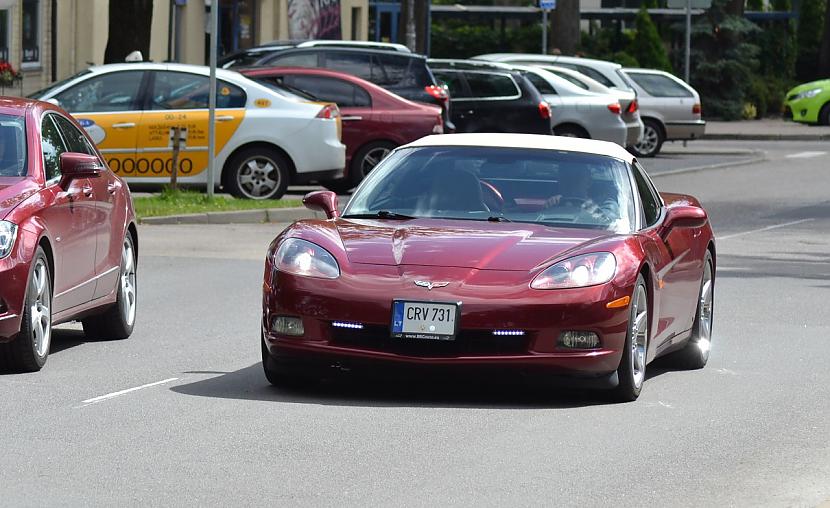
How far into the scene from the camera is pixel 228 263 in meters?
17.0

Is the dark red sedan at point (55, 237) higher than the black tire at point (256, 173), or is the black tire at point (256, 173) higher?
the dark red sedan at point (55, 237)

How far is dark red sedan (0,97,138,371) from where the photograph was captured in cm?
970

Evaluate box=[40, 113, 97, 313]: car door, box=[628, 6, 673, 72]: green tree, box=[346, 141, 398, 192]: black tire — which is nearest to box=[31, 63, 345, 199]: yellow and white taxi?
box=[346, 141, 398, 192]: black tire

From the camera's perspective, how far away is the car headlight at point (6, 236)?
9602mm

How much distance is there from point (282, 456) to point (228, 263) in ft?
31.4

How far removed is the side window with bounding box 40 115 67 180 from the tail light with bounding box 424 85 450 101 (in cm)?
1599

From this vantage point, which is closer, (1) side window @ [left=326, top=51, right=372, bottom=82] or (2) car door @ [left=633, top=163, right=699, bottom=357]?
(2) car door @ [left=633, top=163, right=699, bottom=357]

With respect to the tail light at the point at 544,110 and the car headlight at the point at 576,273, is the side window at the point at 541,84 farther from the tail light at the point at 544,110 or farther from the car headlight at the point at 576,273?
the car headlight at the point at 576,273

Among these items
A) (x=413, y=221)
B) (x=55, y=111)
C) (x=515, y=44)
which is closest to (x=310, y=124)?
(x=55, y=111)

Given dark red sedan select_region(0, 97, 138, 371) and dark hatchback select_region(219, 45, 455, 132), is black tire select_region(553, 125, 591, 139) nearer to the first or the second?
dark hatchback select_region(219, 45, 455, 132)

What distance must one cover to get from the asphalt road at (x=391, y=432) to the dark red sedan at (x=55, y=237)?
219mm

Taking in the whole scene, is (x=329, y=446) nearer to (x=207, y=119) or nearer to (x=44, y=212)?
(x=44, y=212)

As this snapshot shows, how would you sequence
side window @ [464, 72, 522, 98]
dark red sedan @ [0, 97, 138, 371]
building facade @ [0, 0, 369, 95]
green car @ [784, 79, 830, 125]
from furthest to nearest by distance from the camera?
green car @ [784, 79, 830, 125] → building facade @ [0, 0, 369, 95] → side window @ [464, 72, 522, 98] → dark red sedan @ [0, 97, 138, 371]

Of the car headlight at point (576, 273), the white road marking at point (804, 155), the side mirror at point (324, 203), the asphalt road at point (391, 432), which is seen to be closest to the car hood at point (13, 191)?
the asphalt road at point (391, 432)
